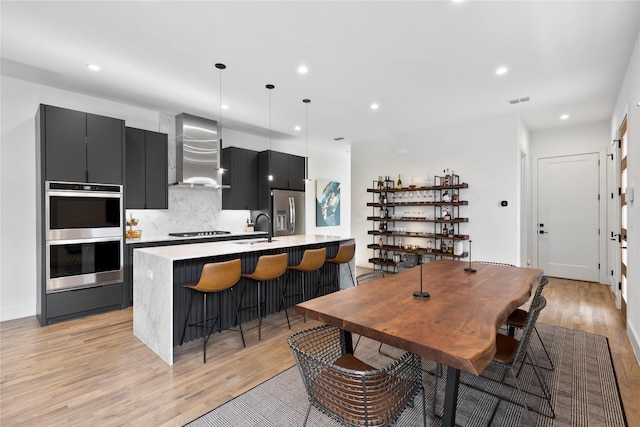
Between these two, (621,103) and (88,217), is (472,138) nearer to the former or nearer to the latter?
(621,103)

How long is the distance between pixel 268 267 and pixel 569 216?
5.80 m

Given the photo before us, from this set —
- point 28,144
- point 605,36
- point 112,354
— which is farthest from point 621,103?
point 28,144

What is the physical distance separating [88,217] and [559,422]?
4963 millimetres

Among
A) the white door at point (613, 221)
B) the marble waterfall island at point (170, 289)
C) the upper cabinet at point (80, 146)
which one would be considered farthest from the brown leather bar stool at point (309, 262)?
the white door at point (613, 221)

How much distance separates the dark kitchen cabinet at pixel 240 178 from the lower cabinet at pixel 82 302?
7.81 feet

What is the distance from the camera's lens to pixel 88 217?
12.9 ft

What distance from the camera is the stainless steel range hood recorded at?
5.13 m

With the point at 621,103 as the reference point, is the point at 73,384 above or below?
below

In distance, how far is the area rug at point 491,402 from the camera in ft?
6.56

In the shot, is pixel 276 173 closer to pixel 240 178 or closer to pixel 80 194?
pixel 240 178

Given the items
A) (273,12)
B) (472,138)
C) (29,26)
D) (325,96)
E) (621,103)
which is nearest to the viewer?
(273,12)

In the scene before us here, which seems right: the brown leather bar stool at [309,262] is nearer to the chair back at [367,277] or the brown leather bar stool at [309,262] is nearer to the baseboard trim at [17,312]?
the chair back at [367,277]

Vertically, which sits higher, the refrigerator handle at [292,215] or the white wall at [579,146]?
the white wall at [579,146]

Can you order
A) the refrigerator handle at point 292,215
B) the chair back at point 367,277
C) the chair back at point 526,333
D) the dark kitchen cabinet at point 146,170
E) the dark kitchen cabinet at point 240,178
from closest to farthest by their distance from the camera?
1. the chair back at point 526,333
2. the chair back at point 367,277
3. the dark kitchen cabinet at point 146,170
4. the dark kitchen cabinet at point 240,178
5. the refrigerator handle at point 292,215
